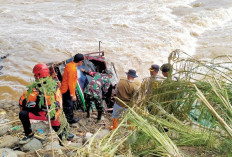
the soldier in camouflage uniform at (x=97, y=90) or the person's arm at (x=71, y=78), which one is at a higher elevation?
the person's arm at (x=71, y=78)

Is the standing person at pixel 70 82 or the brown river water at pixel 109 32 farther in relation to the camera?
the brown river water at pixel 109 32

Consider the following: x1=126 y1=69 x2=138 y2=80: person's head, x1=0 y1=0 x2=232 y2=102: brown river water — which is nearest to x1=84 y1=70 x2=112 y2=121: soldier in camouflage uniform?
x1=126 y1=69 x2=138 y2=80: person's head

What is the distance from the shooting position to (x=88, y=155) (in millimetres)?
1861

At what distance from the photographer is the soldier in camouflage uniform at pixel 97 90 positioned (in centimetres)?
621

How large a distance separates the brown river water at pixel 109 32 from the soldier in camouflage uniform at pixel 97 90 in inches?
147

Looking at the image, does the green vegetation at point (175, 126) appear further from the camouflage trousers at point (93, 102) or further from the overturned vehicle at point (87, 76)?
the overturned vehicle at point (87, 76)

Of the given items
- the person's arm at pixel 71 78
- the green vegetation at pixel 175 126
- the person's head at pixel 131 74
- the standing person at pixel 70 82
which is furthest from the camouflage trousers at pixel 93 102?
the green vegetation at pixel 175 126

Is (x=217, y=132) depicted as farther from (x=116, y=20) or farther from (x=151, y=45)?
(x=116, y=20)

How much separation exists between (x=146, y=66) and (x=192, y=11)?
43.4 feet

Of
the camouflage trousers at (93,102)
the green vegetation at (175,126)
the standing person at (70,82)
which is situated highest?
the green vegetation at (175,126)

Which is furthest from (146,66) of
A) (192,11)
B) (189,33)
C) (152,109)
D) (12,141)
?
(192,11)

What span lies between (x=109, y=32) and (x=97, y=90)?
12.0 m

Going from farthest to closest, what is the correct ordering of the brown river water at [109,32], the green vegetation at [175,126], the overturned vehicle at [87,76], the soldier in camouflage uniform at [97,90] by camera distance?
the brown river water at [109,32] → the overturned vehicle at [87,76] → the soldier in camouflage uniform at [97,90] → the green vegetation at [175,126]

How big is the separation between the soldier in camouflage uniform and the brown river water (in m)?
3.74
